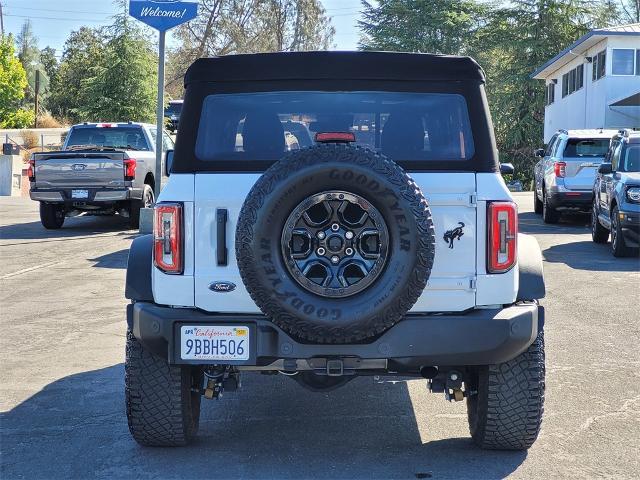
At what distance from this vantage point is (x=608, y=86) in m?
35.8

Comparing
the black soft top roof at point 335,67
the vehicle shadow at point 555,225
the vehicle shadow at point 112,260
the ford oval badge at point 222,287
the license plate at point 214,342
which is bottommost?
the vehicle shadow at point 112,260

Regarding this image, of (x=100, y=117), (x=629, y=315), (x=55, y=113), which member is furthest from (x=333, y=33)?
(x=629, y=315)

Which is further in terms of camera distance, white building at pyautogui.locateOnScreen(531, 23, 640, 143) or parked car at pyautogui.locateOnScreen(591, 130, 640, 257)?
white building at pyautogui.locateOnScreen(531, 23, 640, 143)

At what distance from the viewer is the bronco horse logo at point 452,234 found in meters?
4.56

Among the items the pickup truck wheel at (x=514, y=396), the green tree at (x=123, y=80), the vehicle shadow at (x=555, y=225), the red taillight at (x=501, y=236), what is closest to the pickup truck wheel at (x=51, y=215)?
the vehicle shadow at (x=555, y=225)

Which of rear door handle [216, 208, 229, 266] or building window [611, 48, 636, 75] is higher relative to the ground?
building window [611, 48, 636, 75]

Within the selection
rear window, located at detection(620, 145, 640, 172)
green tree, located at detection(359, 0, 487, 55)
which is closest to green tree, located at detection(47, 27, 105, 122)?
green tree, located at detection(359, 0, 487, 55)

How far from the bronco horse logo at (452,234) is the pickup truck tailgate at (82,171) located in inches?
497

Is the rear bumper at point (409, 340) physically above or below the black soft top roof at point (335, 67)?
below

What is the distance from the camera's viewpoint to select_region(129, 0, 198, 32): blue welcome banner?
14219 mm

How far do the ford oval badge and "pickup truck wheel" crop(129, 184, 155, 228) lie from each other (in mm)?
12746

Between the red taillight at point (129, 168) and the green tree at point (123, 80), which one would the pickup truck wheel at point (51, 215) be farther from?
the green tree at point (123, 80)

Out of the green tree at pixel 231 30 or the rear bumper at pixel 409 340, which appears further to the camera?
the green tree at pixel 231 30

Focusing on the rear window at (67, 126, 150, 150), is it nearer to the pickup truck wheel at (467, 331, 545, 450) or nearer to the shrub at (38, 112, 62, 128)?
the pickup truck wheel at (467, 331, 545, 450)
